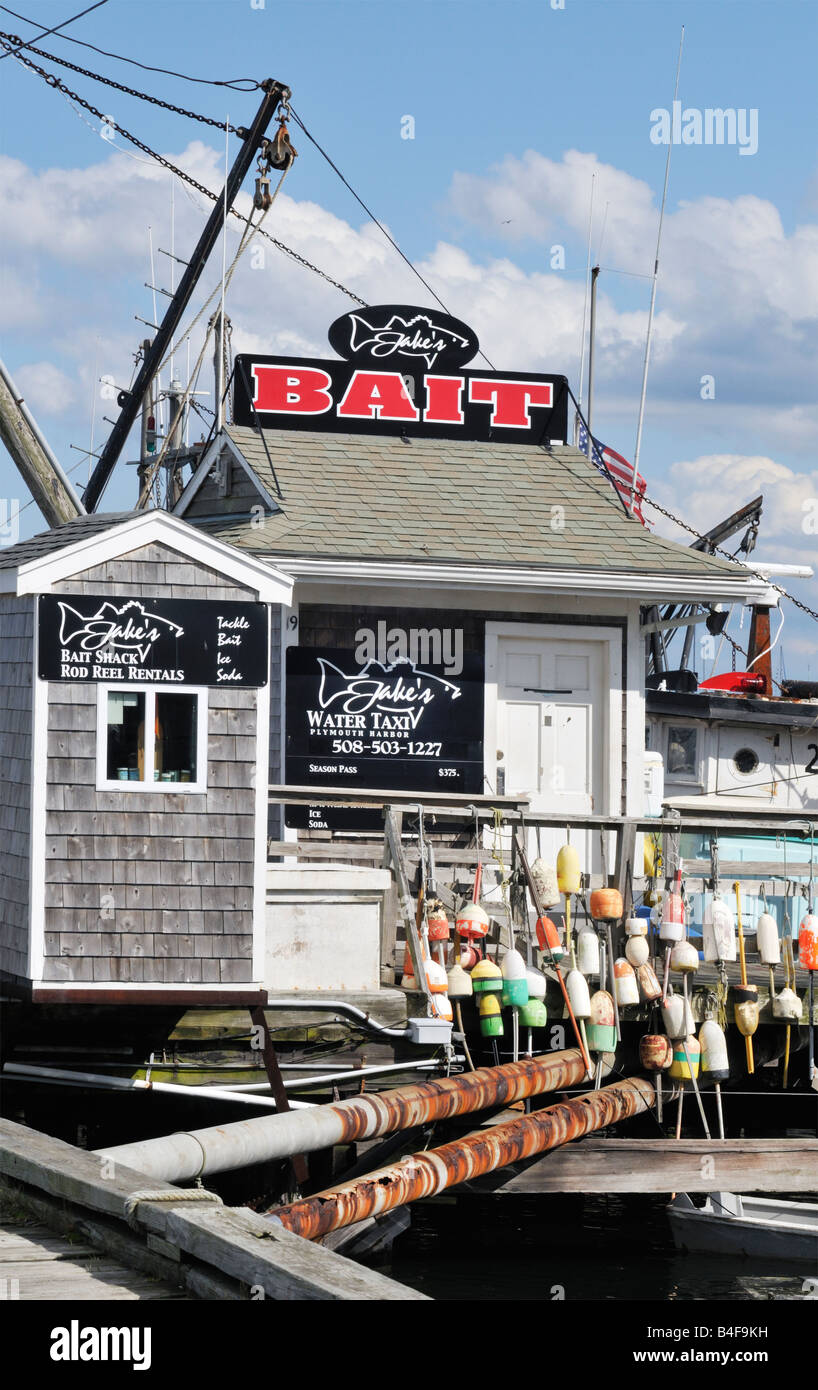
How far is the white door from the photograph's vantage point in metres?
15.2

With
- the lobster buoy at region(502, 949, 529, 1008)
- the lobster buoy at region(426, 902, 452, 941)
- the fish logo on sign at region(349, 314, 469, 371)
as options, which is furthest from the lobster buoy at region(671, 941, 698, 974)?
the fish logo on sign at region(349, 314, 469, 371)

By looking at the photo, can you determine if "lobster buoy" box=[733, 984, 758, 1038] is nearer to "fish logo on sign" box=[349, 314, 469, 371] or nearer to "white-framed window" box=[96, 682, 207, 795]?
"white-framed window" box=[96, 682, 207, 795]

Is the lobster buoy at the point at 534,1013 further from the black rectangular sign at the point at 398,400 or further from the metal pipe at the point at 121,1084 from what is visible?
the black rectangular sign at the point at 398,400

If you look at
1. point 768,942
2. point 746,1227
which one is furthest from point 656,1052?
point 746,1227

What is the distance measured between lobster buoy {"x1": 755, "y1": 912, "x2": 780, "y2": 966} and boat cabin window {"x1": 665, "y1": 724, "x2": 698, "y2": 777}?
11.0 meters

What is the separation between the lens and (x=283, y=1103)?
10242 millimetres

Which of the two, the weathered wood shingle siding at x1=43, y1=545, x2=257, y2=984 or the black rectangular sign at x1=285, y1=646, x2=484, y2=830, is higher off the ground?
the black rectangular sign at x1=285, y1=646, x2=484, y2=830

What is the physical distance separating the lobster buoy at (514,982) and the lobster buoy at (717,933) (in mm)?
1532

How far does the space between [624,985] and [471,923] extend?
1174mm

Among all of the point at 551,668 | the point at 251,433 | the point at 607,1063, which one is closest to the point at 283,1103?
the point at 607,1063

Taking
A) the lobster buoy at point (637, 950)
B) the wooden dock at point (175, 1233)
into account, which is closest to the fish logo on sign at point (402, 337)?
the lobster buoy at point (637, 950)

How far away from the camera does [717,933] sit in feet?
38.1

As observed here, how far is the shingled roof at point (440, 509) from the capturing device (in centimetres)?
1480
